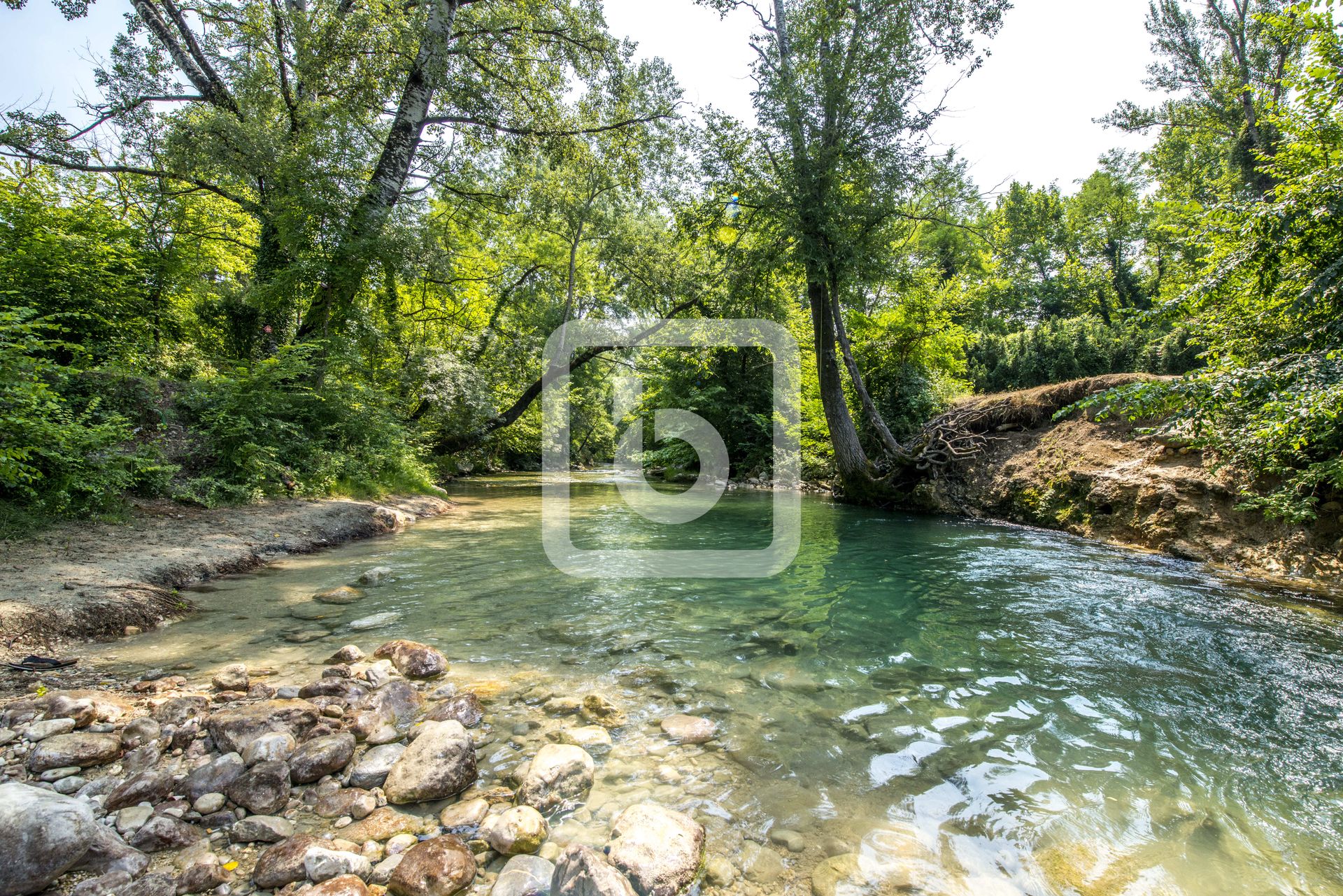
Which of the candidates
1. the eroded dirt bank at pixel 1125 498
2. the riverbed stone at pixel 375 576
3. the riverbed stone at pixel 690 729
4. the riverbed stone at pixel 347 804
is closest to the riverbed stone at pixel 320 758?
the riverbed stone at pixel 347 804

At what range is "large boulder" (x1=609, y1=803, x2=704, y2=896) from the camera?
6.02ft

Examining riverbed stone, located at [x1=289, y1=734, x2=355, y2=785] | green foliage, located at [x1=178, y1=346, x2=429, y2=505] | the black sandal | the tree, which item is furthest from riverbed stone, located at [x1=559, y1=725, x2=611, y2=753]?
the tree

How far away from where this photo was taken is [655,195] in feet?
58.3

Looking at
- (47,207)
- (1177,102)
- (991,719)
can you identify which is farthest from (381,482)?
(1177,102)

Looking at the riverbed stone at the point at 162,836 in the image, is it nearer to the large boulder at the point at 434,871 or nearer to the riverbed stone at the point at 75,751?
the riverbed stone at the point at 75,751

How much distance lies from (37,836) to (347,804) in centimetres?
89

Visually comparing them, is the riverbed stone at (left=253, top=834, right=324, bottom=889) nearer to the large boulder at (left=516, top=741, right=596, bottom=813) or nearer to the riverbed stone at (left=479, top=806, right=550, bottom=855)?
the riverbed stone at (left=479, top=806, right=550, bottom=855)

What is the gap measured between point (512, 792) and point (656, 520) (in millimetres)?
9622

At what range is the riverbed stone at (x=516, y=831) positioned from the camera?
2012 mm

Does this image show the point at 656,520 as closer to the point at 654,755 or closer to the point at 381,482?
the point at 381,482

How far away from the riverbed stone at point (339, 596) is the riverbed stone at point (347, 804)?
320 cm

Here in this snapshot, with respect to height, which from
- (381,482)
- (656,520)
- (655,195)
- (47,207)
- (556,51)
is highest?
(556,51)

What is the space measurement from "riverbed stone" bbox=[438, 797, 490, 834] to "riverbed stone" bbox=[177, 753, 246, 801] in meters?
0.94

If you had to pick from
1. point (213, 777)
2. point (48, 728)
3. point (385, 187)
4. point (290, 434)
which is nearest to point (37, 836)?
point (213, 777)
